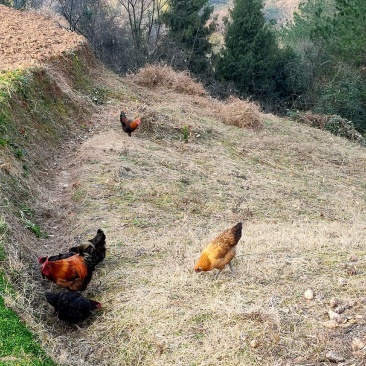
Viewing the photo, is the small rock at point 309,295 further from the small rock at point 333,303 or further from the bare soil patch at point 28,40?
the bare soil patch at point 28,40

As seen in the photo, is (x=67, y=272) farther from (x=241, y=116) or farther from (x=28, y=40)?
(x=241, y=116)

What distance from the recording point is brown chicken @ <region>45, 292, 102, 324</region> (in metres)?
4.57

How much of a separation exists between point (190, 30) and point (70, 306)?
23428mm

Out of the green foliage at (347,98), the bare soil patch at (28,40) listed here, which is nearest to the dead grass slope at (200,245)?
the bare soil patch at (28,40)

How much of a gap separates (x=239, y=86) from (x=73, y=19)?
968 centimetres

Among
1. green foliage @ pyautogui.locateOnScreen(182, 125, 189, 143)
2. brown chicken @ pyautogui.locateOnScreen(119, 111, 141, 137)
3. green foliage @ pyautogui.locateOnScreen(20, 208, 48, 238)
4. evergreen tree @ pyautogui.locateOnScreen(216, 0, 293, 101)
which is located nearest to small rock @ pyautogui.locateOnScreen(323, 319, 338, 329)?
green foliage @ pyautogui.locateOnScreen(20, 208, 48, 238)

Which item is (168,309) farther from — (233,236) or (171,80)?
(171,80)

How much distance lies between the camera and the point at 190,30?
25.9m

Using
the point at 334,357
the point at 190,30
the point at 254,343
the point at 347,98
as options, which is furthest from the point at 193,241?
the point at 190,30

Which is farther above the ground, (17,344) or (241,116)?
(241,116)

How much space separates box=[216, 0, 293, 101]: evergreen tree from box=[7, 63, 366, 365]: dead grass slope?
39.5ft

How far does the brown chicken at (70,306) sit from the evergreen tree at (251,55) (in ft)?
69.4

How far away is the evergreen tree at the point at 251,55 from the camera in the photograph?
24312 millimetres

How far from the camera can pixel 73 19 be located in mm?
25312
